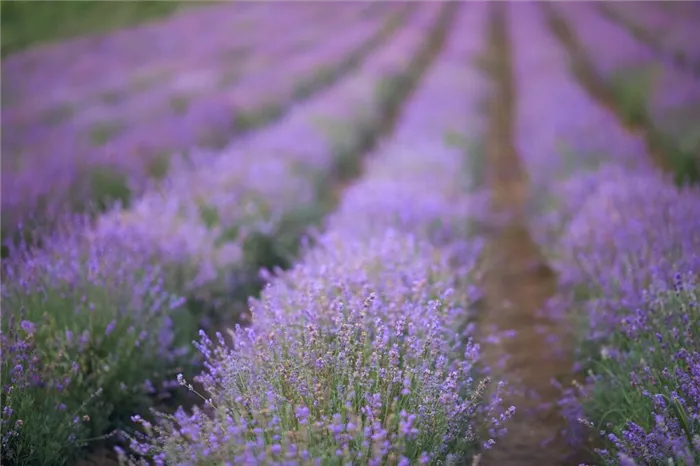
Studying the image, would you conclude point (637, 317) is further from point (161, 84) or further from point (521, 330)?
point (161, 84)

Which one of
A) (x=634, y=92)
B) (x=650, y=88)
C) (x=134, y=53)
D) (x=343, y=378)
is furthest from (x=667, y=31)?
(x=343, y=378)

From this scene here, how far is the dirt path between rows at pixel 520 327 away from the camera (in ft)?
9.67

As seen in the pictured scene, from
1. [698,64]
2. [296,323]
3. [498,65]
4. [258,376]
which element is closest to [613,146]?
[698,64]

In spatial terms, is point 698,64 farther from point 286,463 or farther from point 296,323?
point 286,463

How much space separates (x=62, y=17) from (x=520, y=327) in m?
9.19

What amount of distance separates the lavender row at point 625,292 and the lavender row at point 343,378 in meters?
0.56

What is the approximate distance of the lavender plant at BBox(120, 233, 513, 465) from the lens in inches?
75.2

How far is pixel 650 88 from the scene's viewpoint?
8766 millimetres

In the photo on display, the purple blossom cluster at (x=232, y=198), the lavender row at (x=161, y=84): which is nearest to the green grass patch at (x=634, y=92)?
the purple blossom cluster at (x=232, y=198)

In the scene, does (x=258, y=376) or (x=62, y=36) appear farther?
(x=62, y=36)

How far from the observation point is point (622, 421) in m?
2.57

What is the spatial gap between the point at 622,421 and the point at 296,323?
1402mm

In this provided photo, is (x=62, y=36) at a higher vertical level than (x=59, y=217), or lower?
higher

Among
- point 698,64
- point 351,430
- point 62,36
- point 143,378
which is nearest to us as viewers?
point 351,430
